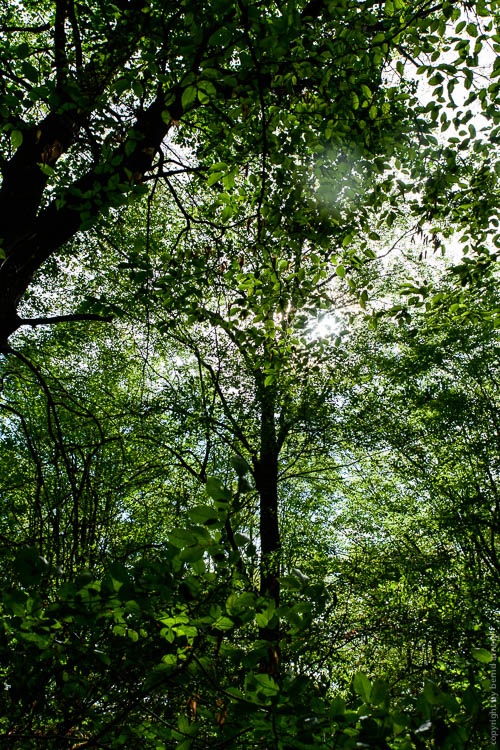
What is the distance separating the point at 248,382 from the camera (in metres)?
10.5

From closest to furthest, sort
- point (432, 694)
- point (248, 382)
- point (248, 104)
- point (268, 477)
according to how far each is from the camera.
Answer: point (432, 694) → point (248, 104) → point (248, 382) → point (268, 477)

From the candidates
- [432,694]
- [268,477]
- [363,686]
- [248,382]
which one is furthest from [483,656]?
[268,477]

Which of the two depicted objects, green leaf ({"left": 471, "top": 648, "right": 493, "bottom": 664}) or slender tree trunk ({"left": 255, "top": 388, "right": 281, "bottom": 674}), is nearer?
green leaf ({"left": 471, "top": 648, "right": 493, "bottom": 664})

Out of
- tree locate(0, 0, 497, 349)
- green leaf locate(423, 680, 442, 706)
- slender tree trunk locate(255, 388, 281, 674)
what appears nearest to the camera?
green leaf locate(423, 680, 442, 706)

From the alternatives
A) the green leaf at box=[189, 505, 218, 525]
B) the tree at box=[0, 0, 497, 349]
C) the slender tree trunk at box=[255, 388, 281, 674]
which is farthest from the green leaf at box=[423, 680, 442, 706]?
the slender tree trunk at box=[255, 388, 281, 674]

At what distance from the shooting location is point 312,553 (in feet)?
32.7

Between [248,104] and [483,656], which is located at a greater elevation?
[248,104]

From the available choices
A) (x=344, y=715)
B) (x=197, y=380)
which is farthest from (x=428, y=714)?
(x=197, y=380)

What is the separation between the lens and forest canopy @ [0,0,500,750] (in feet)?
4.39

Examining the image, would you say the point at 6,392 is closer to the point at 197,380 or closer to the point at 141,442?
the point at 141,442

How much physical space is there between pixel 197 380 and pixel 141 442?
241 centimetres

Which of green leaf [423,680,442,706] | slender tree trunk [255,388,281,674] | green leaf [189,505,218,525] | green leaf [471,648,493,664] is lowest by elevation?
green leaf [423,680,442,706]

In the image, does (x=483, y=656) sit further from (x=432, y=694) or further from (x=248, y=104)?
(x=248, y=104)

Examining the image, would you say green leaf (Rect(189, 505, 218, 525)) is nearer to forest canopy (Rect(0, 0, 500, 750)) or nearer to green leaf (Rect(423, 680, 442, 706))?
forest canopy (Rect(0, 0, 500, 750))
